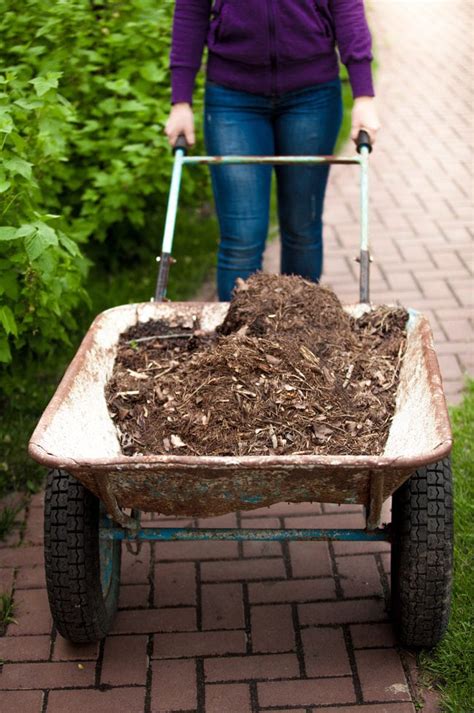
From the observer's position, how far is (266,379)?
2.71 m

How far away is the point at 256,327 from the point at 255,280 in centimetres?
24

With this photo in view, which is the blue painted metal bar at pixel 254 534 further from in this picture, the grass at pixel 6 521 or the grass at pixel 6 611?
the grass at pixel 6 521

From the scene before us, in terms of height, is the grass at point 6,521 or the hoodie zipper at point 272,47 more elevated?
the hoodie zipper at point 272,47

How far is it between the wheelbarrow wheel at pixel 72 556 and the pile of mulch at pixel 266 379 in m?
0.20

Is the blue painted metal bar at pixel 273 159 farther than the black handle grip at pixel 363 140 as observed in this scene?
No

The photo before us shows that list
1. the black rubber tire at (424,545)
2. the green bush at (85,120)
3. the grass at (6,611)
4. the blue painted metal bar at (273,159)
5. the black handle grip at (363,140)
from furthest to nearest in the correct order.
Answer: the green bush at (85,120), the black handle grip at (363,140), the blue painted metal bar at (273,159), the grass at (6,611), the black rubber tire at (424,545)

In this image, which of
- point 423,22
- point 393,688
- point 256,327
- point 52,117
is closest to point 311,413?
point 256,327

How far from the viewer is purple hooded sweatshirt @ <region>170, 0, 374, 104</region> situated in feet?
11.2

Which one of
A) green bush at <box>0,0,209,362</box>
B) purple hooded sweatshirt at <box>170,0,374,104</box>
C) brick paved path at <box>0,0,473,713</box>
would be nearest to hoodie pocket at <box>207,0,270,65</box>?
purple hooded sweatshirt at <box>170,0,374,104</box>

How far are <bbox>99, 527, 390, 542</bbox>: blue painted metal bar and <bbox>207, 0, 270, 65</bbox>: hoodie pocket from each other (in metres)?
1.75

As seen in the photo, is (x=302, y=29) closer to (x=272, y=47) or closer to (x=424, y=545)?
(x=272, y=47)

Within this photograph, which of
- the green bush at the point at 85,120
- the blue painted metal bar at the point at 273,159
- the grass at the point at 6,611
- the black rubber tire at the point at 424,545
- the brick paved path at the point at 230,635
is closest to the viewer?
the black rubber tire at the point at 424,545

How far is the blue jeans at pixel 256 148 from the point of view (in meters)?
3.62

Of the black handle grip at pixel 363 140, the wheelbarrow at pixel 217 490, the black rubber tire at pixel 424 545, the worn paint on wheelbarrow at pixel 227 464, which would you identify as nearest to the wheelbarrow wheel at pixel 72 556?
the wheelbarrow at pixel 217 490
